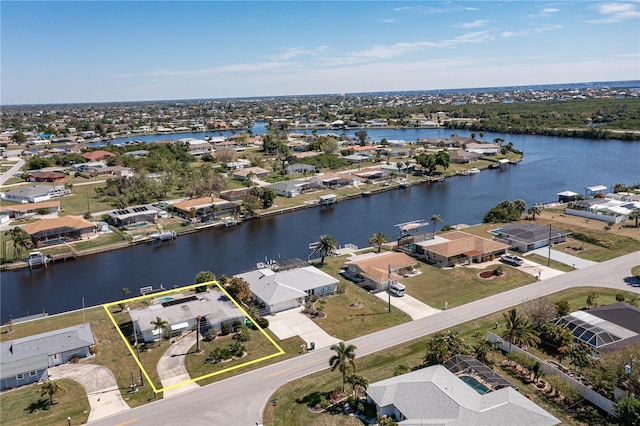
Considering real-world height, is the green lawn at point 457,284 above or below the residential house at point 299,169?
below

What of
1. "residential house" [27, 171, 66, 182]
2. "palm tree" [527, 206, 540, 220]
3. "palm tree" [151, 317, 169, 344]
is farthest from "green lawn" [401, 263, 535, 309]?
"residential house" [27, 171, 66, 182]

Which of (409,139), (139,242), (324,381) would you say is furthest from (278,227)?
(409,139)

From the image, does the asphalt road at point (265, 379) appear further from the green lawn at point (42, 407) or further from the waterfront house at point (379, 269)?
the waterfront house at point (379, 269)

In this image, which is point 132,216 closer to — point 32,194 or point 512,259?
point 32,194

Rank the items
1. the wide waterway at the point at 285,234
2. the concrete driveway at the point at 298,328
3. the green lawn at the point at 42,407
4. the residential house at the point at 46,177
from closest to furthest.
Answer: the green lawn at the point at 42,407, the concrete driveway at the point at 298,328, the wide waterway at the point at 285,234, the residential house at the point at 46,177

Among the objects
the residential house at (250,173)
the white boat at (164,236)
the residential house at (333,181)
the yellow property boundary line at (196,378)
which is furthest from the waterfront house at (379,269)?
the residential house at (250,173)

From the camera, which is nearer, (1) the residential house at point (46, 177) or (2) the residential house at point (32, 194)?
(2) the residential house at point (32, 194)
